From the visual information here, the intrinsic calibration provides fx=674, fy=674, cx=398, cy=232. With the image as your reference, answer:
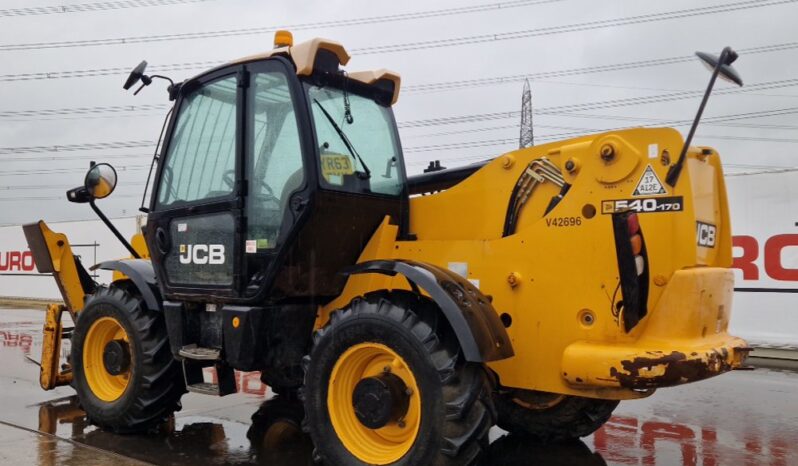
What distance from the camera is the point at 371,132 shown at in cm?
481

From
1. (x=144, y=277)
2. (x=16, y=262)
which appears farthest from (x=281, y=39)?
(x=16, y=262)

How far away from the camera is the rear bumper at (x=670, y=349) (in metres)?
3.34

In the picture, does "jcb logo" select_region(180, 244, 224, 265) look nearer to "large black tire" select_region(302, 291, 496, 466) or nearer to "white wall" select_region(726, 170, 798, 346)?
"large black tire" select_region(302, 291, 496, 466)

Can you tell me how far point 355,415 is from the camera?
396cm

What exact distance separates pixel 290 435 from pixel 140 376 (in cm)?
122

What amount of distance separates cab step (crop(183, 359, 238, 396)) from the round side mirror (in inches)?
72.6

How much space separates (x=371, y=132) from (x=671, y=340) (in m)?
2.44

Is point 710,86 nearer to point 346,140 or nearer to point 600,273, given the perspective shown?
point 600,273

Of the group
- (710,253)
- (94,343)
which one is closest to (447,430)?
(710,253)

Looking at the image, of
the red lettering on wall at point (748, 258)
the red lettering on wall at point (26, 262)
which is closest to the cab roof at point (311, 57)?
the red lettering on wall at point (748, 258)

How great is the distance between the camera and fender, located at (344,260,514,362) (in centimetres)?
351

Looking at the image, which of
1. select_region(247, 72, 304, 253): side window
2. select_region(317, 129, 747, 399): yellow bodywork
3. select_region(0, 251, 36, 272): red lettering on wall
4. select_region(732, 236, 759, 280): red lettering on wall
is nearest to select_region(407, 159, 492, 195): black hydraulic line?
select_region(317, 129, 747, 399): yellow bodywork

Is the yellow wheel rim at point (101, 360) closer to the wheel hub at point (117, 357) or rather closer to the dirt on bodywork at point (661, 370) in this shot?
the wheel hub at point (117, 357)

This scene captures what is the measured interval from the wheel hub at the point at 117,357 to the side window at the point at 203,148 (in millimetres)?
1176
